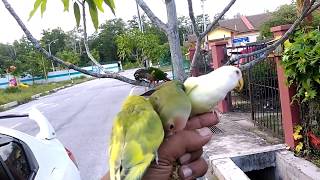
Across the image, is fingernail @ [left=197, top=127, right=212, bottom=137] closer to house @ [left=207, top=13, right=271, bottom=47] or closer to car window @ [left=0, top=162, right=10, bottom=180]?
car window @ [left=0, top=162, right=10, bottom=180]

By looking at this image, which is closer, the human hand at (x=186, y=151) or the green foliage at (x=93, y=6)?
the human hand at (x=186, y=151)

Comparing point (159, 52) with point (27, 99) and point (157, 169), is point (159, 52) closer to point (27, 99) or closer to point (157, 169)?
point (27, 99)

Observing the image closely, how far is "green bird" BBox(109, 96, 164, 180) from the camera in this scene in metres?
1.06

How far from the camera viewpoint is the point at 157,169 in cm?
120

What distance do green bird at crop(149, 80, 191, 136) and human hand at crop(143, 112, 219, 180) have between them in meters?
0.07

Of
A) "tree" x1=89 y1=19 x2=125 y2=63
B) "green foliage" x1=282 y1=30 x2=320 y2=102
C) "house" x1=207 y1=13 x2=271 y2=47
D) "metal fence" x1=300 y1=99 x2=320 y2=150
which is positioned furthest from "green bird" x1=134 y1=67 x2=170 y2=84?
"house" x1=207 y1=13 x2=271 y2=47

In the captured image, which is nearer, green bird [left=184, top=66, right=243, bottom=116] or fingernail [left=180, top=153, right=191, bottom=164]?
green bird [left=184, top=66, right=243, bottom=116]

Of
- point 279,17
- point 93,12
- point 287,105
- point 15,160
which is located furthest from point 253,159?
point 279,17

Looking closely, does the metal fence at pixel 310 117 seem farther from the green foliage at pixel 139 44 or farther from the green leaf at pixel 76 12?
the green foliage at pixel 139 44

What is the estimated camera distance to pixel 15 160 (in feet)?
11.1

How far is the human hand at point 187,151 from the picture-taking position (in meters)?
1.21

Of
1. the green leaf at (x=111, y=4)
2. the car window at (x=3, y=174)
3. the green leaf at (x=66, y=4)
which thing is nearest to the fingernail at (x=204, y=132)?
the green leaf at (x=111, y=4)

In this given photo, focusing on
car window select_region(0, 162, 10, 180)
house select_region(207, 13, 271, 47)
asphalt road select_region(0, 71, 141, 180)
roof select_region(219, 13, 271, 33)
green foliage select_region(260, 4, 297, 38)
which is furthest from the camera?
roof select_region(219, 13, 271, 33)

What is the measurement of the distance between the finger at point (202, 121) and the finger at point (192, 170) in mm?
116
